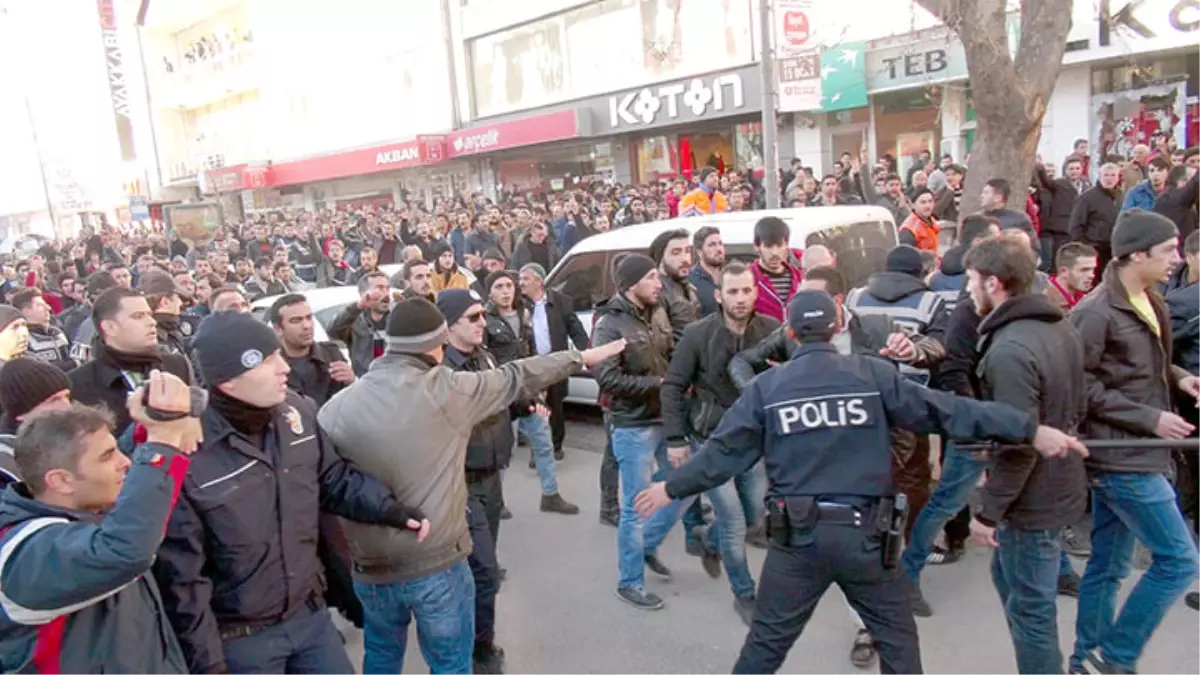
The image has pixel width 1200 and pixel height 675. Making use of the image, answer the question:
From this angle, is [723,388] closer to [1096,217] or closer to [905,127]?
[1096,217]

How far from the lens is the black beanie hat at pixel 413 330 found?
3232mm

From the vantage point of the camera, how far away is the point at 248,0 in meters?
33.5

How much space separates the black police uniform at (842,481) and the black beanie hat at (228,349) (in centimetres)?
175

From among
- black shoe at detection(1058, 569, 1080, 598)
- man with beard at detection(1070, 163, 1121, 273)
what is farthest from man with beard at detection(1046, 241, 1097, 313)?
man with beard at detection(1070, 163, 1121, 273)

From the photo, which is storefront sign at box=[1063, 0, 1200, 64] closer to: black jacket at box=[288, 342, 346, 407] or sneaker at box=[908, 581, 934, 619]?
sneaker at box=[908, 581, 934, 619]

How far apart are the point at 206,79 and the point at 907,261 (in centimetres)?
3878

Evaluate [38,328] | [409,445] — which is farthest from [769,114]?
[409,445]

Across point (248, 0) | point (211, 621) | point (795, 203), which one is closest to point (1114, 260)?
point (211, 621)

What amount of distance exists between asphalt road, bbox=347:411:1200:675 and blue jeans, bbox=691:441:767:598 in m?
0.23

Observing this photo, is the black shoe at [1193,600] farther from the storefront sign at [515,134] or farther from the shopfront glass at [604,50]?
the storefront sign at [515,134]

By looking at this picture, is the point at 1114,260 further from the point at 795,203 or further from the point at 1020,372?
the point at 795,203

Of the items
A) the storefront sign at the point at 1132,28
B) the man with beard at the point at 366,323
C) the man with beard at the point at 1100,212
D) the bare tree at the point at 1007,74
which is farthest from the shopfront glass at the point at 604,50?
the man with beard at the point at 366,323

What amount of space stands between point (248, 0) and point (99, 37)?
1039 cm

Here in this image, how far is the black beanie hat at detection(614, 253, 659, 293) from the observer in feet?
15.7
